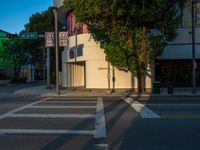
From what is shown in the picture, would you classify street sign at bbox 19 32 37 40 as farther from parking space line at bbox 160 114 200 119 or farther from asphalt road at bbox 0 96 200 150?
parking space line at bbox 160 114 200 119

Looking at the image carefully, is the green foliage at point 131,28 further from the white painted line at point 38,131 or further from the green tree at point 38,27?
the green tree at point 38,27

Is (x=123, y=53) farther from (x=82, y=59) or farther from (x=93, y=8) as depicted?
(x=82, y=59)

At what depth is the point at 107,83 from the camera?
3922 centimetres

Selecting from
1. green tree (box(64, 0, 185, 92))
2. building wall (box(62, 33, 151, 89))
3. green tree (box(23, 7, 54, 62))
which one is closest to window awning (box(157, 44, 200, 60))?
building wall (box(62, 33, 151, 89))

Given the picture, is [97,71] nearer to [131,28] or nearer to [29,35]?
[29,35]

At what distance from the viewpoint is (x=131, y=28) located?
34.2m

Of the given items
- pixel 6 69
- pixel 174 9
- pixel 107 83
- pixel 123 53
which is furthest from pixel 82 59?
pixel 6 69

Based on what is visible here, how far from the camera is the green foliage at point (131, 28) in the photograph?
33106mm

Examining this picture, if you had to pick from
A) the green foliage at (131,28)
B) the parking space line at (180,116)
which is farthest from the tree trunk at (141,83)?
the parking space line at (180,116)

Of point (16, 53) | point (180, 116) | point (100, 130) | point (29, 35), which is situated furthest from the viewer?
point (16, 53)

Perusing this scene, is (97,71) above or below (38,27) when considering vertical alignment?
below

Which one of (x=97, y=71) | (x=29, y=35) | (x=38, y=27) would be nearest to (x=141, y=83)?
(x=97, y=71)

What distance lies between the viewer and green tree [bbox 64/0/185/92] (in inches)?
1300

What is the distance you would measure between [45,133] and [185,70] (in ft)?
96.8
